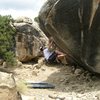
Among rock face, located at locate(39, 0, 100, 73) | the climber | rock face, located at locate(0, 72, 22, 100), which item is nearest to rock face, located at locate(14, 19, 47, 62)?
Result: the climber

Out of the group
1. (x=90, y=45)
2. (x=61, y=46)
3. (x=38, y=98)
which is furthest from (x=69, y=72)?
(x=38, y=98)

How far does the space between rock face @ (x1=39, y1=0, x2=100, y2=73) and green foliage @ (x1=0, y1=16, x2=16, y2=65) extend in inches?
180

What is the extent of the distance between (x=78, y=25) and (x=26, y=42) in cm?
665

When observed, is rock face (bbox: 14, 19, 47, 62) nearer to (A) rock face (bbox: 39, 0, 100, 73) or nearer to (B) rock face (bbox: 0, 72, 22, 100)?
(A) rock face (bbox: 39, 0, 100, 73)

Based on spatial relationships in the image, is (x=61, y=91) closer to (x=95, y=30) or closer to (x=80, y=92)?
(x=80, y=92)

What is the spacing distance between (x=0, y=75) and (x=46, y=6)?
520 centimetres

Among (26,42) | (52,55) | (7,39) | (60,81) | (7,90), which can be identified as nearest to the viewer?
(7,90)

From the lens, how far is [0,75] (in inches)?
315

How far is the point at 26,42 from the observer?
1855cm

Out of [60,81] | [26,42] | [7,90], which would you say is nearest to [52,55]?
[26,42]

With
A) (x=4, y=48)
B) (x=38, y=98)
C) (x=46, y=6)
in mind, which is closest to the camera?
(x=38, y=98)

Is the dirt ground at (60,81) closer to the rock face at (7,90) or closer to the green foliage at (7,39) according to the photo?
the green foliage at (7,39)

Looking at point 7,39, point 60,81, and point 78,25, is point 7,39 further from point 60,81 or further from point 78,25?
point 78,25

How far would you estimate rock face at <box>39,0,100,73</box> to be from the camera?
12.0 metres
